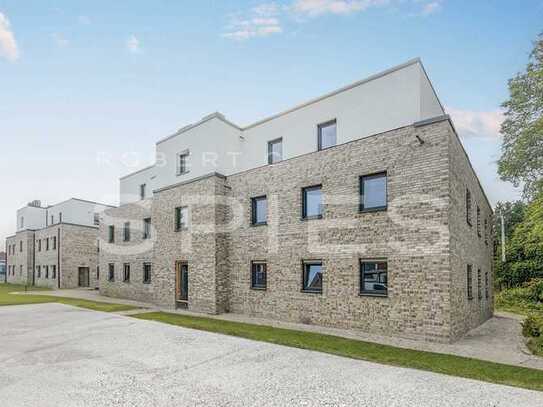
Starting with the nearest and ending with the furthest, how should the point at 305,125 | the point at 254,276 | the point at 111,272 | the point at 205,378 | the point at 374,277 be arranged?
1. the point at 205,378
2. the point at 374,277
3. the point at 305,125
4. the point at 254,276
5. the point at 111,272

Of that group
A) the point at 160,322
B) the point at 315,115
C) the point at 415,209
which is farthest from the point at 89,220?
the point at 415,209

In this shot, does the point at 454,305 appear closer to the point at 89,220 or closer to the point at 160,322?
the point at 160,322

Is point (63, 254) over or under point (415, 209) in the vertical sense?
under

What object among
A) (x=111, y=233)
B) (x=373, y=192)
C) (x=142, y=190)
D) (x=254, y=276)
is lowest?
(x=254, y=276)

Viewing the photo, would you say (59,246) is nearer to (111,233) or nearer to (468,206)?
(111,233)

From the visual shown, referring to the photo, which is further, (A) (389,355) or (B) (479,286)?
(B) (479,286)

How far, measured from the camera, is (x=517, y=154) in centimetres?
1784

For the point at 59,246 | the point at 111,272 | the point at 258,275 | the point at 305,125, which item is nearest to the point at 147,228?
the point at 111,272

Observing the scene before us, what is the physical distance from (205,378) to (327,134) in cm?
954

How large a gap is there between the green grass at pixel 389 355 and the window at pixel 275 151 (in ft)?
22.1

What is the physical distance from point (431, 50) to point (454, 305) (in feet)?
28.5

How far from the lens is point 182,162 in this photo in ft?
57.3

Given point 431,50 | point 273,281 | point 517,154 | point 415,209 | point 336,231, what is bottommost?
point 273,281

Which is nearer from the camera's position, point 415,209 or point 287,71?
point 415,209
